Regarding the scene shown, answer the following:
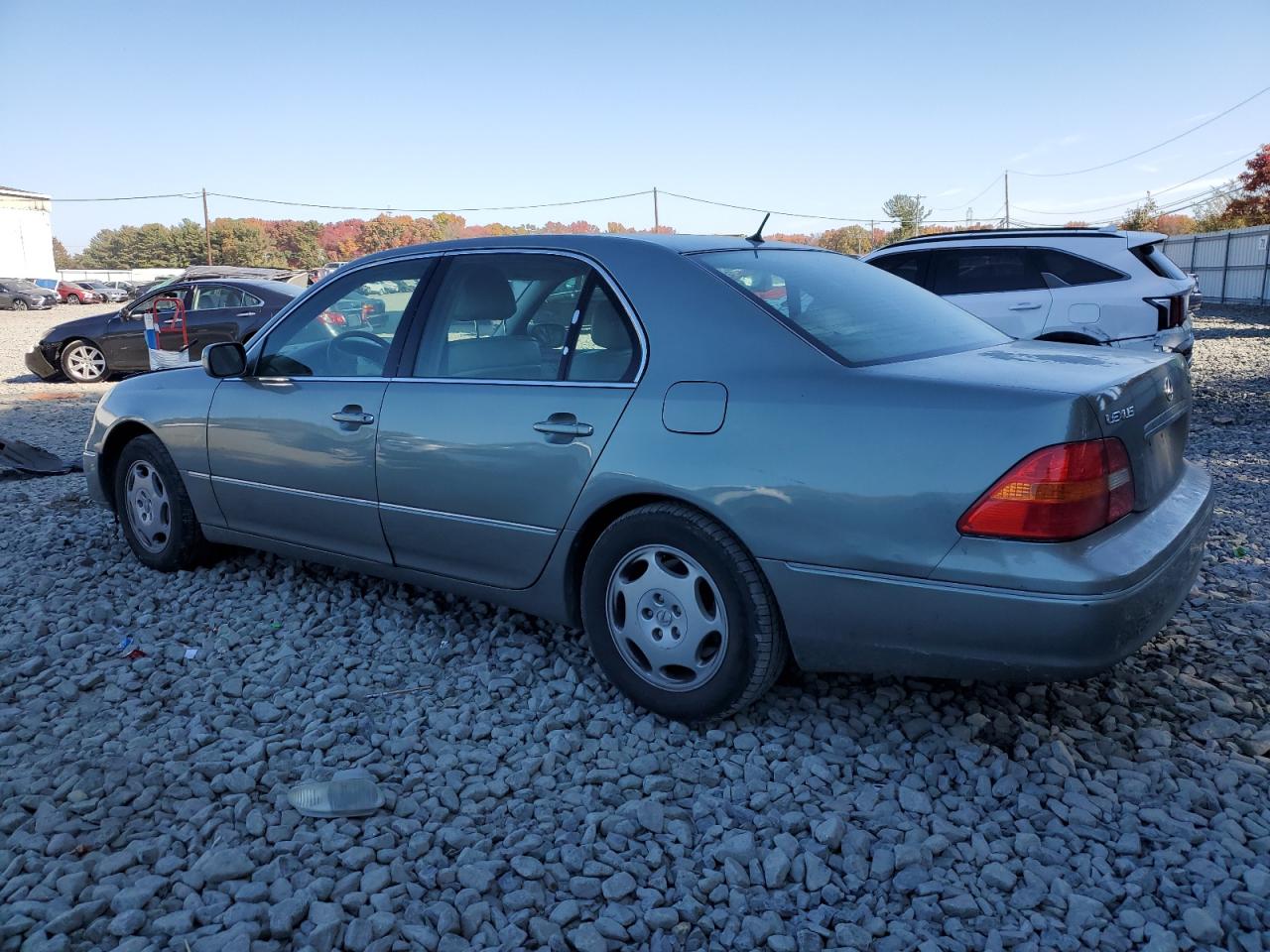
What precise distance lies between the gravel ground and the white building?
68.4m

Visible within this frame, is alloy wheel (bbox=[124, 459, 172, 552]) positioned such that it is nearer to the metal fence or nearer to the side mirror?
the side mirror

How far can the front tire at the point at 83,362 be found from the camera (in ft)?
48.3

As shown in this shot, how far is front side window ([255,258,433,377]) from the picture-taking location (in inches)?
158

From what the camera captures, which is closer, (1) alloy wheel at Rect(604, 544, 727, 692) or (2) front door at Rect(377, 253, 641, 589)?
(1) alloy wheel at Rect(604, 544, 727, 692)

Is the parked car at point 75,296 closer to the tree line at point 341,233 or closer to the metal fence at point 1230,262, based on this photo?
the tree line at point 341,233

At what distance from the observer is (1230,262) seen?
93.7 ft

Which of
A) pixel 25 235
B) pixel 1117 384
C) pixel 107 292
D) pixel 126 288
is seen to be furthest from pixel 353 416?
pixel 25 235

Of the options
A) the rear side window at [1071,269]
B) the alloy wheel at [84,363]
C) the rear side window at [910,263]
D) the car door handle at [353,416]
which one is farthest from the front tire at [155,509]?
the alloy wheel at [84,363]

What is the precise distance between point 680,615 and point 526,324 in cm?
126

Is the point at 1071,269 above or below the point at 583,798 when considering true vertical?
above

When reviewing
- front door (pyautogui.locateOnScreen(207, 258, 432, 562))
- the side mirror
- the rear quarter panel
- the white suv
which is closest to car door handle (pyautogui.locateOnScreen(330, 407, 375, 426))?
front door (pyautogui.locateOnScreen(207, 258, 432, 562))

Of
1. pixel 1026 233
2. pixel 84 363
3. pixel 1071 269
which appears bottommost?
pixel 84 363

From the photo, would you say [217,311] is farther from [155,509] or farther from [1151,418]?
A: [1151,418]

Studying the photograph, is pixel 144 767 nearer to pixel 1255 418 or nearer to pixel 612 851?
pixel 612 851
